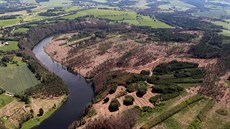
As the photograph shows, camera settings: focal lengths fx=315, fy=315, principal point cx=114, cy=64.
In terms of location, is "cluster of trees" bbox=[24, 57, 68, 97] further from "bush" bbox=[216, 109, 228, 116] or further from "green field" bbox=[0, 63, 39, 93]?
"bush" bbox=[216, 109, 228, 116]

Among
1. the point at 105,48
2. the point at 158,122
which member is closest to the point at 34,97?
the point at 158,122

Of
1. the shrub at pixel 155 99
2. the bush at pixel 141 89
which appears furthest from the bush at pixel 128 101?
the shrub at pixel 155 99

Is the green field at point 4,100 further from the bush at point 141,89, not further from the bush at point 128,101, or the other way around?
the bush at point 141,89

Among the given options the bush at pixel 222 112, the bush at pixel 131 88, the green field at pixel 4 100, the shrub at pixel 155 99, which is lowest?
the green field at pixel 4 100

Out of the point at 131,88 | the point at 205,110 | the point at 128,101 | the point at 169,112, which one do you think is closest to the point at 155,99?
the point at 128,101

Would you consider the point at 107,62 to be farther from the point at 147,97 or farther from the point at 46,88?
the point at 147,97

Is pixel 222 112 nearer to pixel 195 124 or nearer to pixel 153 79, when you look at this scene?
pixel 195 124

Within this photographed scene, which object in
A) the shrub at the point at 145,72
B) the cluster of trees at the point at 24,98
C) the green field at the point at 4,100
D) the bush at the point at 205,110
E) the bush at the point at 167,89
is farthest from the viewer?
the shrub at the point at 145,72
